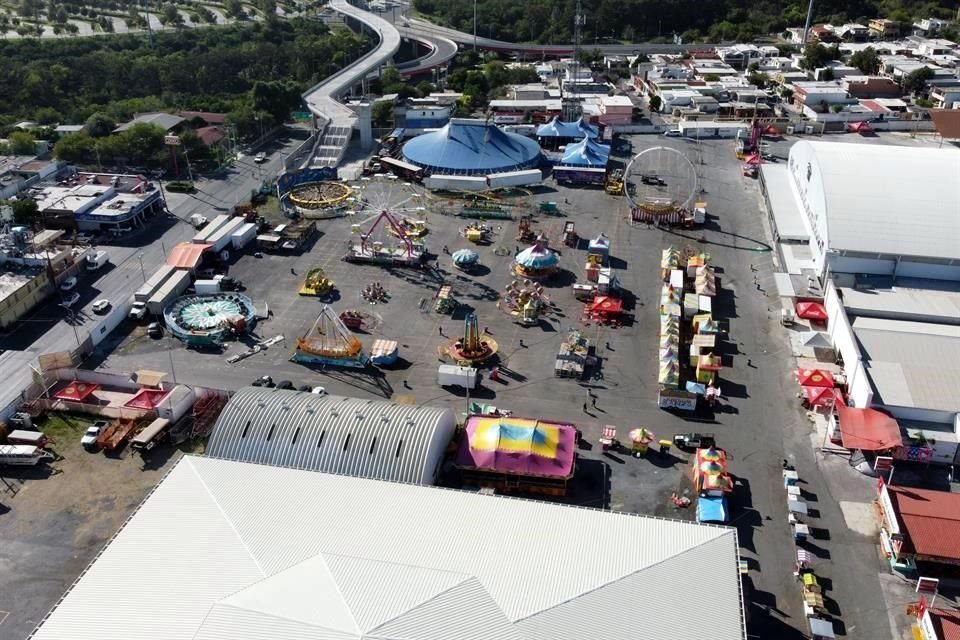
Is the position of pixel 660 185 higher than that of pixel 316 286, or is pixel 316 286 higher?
pixel 660 185

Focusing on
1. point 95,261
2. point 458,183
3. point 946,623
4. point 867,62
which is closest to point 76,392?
point 95,261

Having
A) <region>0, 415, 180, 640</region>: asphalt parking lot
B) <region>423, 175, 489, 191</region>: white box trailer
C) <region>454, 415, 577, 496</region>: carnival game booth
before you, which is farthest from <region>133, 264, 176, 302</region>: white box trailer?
<region>454, 415, 577, 496</region>: carnival game booth

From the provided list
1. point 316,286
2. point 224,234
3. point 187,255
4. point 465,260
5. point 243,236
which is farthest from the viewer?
point 243,236

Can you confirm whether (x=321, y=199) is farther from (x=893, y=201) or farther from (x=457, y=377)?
(x=893, y=201)

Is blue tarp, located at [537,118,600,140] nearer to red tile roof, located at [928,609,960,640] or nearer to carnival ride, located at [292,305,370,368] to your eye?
carnival ride, located at [292,305,370,368]

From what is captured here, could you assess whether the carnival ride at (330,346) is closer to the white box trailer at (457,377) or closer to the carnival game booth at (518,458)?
the white box trailer at (457,377)

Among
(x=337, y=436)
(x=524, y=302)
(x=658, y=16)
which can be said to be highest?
(x=658, y=16)
